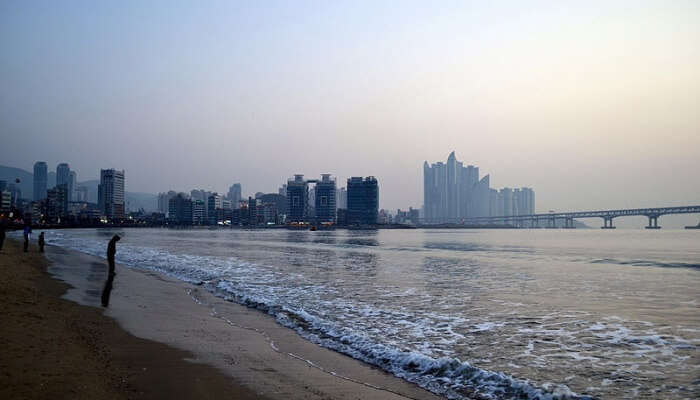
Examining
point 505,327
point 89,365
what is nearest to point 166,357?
point 89,365

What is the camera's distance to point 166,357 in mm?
Answer: 9109

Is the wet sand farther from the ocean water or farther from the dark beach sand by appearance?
the ocean water

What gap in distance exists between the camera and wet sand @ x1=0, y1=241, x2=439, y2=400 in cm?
703

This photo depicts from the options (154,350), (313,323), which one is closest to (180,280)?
(313,323)

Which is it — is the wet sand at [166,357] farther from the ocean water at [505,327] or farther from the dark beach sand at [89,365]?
the ocean water at [505,327]

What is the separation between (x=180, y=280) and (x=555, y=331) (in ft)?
64.3

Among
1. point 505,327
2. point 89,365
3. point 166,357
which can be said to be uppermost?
point 89,365

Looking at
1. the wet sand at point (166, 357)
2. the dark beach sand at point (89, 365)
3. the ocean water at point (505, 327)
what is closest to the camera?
the dark beach sand at point (89, 365)

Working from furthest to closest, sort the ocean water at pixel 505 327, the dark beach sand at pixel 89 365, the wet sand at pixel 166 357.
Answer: the ocean water at pixel 505 327
the wet sand at pixel 166 357
the dark beach sand at pixel 89 365

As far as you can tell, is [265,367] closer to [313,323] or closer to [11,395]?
[11,395]

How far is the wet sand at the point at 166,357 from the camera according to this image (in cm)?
703

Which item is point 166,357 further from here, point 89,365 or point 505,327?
point 505,327

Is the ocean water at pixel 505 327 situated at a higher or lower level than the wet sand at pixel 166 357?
lower

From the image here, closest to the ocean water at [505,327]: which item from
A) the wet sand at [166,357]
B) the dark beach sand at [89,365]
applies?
the wet sand at [166,357]
